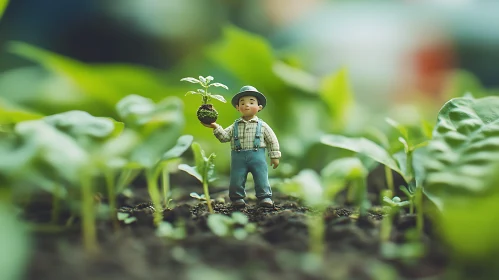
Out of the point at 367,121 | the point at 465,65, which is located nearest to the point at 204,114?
the point at 367,121

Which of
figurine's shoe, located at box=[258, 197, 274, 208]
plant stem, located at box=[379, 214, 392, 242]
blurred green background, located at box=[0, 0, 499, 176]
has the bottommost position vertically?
plant stem, located at box=[379, 214, 392, 242]

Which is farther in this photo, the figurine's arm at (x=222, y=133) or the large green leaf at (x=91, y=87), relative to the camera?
the large green leaf at (x=91, y=87)

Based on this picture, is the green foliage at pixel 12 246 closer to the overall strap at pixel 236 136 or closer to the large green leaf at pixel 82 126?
the large green leaf at pixel 82 126


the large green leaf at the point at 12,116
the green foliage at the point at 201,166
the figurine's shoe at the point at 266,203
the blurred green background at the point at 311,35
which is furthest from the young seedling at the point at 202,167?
the blurred green background at the point at 311,35

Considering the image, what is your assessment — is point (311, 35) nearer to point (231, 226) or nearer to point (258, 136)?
point (258, 136)

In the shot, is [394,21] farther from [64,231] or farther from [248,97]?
[64,231]

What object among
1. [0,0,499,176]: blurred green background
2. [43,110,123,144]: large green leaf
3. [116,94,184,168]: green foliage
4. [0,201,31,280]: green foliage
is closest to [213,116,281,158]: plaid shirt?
[116,94,184,168]: green foliage

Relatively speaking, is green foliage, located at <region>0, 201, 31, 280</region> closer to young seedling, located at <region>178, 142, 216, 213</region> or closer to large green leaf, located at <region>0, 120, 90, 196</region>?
large green leaf, located at <region>0, 120, 90, 196</region>
